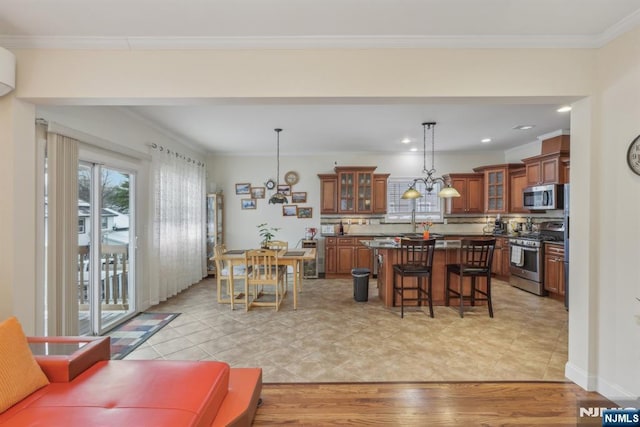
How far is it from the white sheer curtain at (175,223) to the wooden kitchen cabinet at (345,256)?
2.69m

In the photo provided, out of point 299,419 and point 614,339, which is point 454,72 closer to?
point 614,339

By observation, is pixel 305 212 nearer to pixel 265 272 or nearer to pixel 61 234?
pixel 265 272

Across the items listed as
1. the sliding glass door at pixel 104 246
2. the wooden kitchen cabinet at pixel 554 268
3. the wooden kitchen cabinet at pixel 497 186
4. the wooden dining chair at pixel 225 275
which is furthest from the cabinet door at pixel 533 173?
the sliding glass door at pixel 104 246

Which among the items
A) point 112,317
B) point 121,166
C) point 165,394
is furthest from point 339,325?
point 121,166

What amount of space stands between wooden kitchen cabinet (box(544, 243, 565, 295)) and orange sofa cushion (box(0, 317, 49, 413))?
599 cm

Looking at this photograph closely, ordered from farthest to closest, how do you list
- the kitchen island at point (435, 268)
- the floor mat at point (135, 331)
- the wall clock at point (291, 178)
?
the wall clock at point (291, 178)
the kitchen island at point (435, 268)
the floor mat at point (135, 331)

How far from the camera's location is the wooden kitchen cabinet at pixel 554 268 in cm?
446

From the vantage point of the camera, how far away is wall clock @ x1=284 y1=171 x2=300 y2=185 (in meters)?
6.62

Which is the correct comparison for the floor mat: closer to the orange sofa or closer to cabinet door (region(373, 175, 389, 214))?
the orange sofa

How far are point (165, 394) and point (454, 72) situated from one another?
9.69ft

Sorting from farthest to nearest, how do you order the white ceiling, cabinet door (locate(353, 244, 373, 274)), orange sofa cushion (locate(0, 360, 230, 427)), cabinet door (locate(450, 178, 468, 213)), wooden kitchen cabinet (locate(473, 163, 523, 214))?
cabinet door (locate(450, 178, 468, 213)), cabinet door (locate(353, 244, 373, 274)), wooden kitchen cabinet (locate(473, 163, 523, 214)), the white ceiling, orange sofa cushion (locate(0, 360, 230, 427))

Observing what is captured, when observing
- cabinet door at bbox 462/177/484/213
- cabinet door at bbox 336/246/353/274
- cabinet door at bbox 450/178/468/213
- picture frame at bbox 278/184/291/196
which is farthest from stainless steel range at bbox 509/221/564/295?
picture frame at bbox 278/184/291/196

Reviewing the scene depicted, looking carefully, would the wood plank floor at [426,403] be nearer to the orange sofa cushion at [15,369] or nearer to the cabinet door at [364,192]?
the orange sofa cushion at [15,369]

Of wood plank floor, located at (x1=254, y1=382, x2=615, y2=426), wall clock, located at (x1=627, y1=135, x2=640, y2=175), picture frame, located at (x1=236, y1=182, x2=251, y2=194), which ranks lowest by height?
wood plank floor, located at (x1=254, y1=382, x2=615, y2=426)
